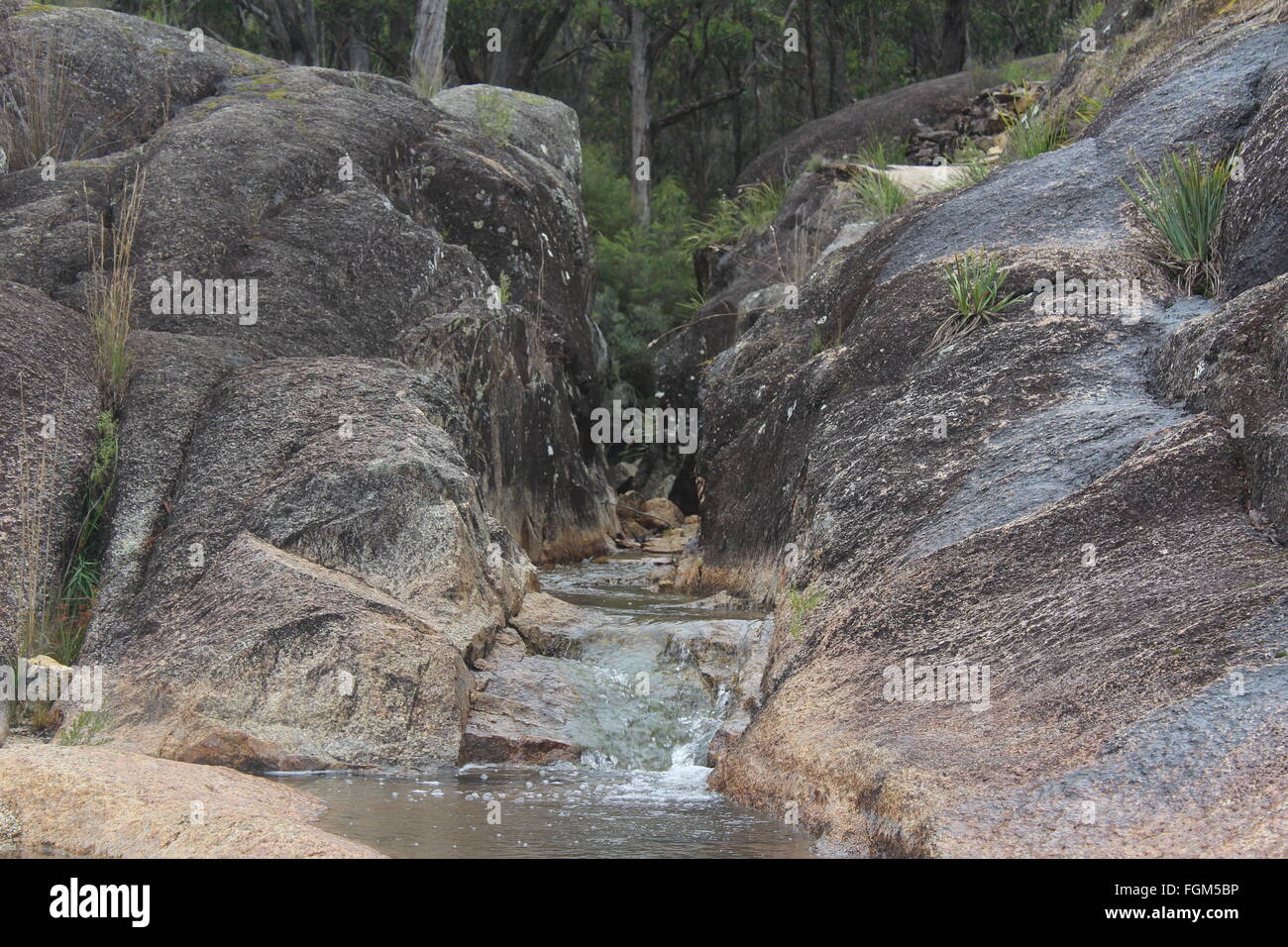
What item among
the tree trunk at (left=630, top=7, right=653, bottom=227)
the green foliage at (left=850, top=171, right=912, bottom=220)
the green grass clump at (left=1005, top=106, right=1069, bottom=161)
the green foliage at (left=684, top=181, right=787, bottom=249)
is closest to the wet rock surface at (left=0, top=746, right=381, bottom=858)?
the green grass clump at (left=1005, top=106, right=1069, bottom=161)

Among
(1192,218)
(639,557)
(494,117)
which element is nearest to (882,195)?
(639,557)

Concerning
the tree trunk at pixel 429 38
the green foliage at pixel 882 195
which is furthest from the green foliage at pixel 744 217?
the green foliage at pixel 882 195

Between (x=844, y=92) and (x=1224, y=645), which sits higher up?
(x=844, y=92)

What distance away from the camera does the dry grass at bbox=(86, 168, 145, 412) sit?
7.71 meters

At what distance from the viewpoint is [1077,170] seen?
9.15 meters

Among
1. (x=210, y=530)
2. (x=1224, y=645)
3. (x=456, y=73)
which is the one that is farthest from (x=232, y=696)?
(x=456, y=73)

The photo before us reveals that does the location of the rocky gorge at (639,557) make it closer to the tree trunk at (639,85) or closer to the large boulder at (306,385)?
the large boulder at (306,385)

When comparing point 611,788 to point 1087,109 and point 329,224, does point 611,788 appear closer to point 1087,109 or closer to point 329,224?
point 329,224

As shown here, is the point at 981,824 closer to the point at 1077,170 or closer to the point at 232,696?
the point at 232,696

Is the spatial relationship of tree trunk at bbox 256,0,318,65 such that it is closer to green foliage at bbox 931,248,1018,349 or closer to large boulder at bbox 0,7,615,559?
large boulder at bbox 0,7,615,559

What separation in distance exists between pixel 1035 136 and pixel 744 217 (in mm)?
8664

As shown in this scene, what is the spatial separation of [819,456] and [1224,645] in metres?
3.82

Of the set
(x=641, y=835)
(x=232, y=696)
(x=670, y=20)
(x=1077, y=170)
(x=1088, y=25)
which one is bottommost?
(x=641, y=835)

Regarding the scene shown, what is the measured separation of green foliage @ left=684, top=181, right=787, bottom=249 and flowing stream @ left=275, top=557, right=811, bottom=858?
10872 millimetres
